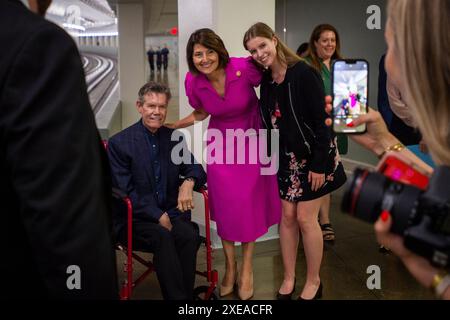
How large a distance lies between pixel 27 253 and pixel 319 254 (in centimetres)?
216

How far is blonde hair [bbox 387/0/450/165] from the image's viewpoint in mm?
958

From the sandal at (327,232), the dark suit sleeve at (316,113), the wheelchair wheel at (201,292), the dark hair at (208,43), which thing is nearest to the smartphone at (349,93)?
the dark suit sleeve at (316,113)

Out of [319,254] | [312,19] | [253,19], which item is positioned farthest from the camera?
[312,19]

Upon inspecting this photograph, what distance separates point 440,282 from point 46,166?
0.82 m

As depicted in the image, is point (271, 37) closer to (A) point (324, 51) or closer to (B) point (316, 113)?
(B) point (316, 113)

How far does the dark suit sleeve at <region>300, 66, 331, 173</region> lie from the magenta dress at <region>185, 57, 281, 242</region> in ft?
1.13

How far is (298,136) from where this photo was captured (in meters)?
2.62

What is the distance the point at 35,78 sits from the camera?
83 centimetres

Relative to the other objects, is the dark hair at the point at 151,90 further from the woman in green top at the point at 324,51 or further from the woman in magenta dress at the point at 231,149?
the woman in green top at the point at 324,51

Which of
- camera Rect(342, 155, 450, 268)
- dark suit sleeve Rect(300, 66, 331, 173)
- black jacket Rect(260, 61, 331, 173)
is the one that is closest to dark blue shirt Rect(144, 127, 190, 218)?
black jacket Rect(260, 61, 331, 173)

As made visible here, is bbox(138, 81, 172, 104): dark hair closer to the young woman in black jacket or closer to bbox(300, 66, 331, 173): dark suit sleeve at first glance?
the young woman in black jacket

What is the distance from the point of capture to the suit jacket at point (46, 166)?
825mm
